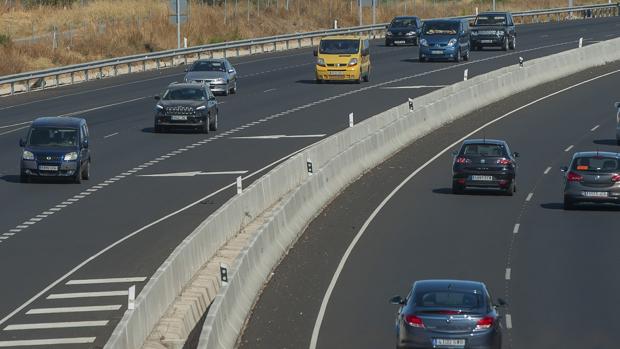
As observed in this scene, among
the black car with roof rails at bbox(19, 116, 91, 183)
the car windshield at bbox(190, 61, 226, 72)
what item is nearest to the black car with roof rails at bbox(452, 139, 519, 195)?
the black car with roof rails at bbox(19, 116, 91, 183)

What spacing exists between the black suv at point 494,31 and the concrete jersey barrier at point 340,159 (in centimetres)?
700

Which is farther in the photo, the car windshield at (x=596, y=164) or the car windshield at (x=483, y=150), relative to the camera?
the car windshield at (x=483, y=150)

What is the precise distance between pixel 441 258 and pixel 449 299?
31.8 ft

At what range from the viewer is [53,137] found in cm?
4097

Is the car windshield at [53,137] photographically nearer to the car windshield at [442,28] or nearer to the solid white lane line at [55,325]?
the solid white lane line at [55,325]

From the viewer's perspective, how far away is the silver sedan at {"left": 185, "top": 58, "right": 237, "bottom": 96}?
60906 mm

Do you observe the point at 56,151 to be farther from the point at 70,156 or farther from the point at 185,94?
the point at 185,94

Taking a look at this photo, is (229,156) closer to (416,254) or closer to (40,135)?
(40,135)

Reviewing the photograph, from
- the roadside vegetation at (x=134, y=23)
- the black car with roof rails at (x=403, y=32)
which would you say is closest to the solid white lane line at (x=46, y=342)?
the roadside vegetation at (x=134, y=23)

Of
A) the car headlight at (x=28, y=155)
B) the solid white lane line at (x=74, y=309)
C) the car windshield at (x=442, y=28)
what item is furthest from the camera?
the car windshield at (x=442, y=28)

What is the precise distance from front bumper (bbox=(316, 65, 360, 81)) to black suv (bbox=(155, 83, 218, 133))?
15371 millimetres

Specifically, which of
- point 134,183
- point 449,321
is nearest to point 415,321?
point 449,321

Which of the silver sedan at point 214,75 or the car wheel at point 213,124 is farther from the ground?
the silver sedan at point 214,75

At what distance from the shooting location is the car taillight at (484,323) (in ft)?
70.6
